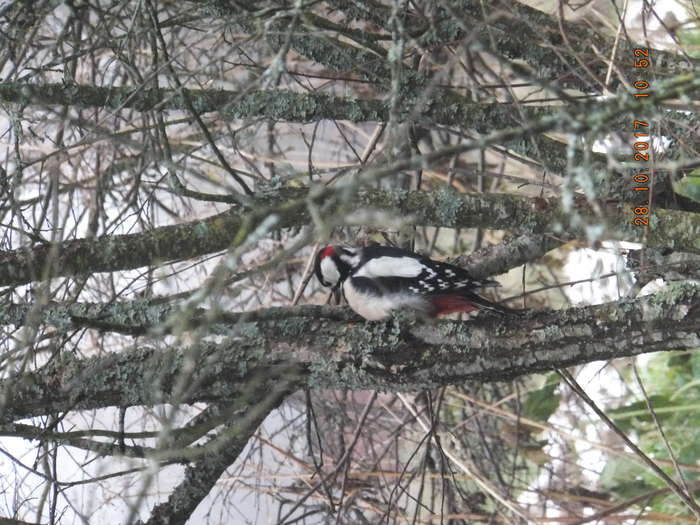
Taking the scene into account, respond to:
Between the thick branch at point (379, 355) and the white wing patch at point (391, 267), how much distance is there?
1.32 ft

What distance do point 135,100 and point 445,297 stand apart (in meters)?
0.93

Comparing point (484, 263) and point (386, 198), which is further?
point (484, 263)

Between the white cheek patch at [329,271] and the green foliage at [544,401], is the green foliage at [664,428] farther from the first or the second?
the white cheek patch at [329,271]

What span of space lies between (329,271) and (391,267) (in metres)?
0.28

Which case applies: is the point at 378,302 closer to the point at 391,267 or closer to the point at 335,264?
the point at 391,267

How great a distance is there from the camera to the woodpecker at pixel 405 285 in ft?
6.04

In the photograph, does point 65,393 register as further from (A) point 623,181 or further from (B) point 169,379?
(A) point 623,181

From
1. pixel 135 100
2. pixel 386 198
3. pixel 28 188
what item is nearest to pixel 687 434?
pixel 386 198

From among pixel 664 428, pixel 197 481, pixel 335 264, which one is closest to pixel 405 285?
pixel 335 264

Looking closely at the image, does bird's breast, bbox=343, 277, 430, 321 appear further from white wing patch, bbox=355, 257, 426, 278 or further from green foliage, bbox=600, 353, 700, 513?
green foliage, bbox=600, 353, 700, 513

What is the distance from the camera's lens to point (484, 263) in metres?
1.88

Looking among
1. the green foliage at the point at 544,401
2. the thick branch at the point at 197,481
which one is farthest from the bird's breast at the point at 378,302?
the green foliage at the point at 544,401

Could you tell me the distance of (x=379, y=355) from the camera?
149cm

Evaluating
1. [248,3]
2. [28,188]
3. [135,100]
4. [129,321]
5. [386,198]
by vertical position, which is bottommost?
[129,321]
